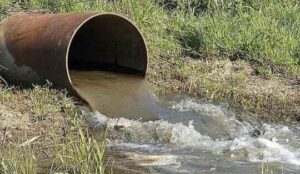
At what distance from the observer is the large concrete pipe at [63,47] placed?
6.29m

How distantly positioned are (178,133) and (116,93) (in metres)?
1.06

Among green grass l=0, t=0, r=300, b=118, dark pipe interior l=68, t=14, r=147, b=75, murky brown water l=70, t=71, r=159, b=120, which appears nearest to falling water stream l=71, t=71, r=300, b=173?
murky brown water l=70, t=71, r=159, b=120

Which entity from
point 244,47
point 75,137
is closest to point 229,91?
point 244,47

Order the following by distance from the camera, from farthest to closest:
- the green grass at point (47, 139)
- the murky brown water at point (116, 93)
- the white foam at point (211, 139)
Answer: the murky brown water at point (116, 93) → the white foam at point (211, 139) → the green grass at point (47, 139)

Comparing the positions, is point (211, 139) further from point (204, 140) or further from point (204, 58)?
point (204, 58)

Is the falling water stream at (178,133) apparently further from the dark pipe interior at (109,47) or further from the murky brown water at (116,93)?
the dark pipe interior at (109,47)

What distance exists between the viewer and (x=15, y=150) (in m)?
4.74

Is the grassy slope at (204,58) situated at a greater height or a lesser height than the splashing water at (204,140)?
greater

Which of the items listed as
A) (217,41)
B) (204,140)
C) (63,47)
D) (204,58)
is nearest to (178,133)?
(204,140)

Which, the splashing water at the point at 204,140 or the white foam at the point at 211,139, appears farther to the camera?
the white foam at the point at 211,139

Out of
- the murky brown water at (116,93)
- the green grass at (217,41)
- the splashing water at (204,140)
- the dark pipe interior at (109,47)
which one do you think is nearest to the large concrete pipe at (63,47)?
the dark pipe interior at (109,47)

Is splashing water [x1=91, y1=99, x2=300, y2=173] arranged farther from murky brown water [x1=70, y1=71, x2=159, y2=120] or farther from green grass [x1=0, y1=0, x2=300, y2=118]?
green grass [x1=0, y1=0, x2=300, y2=118]

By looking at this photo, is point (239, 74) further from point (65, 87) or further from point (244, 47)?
point (65, 87)

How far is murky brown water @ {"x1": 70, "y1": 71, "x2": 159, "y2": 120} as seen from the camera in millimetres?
6180
